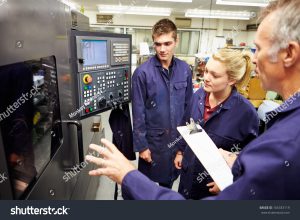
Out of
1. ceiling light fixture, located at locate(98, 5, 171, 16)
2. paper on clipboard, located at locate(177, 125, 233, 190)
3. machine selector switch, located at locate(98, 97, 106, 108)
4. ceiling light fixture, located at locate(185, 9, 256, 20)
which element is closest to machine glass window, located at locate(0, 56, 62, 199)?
machine selector switch, located at locate(98, 97, 106, 108)

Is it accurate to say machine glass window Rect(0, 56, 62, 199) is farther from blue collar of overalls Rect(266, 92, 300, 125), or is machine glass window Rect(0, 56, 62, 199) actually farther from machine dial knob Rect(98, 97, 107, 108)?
blue collar of overalls Rect(266, 92, 300, 125)

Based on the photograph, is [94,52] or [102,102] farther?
[102,102]

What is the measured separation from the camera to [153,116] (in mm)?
1804

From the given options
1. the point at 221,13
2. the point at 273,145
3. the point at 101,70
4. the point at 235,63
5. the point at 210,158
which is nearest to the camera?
the point at 273,145

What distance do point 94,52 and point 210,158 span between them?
858mm

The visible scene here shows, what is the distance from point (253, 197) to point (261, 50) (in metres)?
0.49

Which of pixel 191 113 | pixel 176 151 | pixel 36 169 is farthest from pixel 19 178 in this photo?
pixel 176 151

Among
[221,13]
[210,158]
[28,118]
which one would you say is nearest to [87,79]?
[28,118]

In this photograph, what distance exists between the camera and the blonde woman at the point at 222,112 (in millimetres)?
1348

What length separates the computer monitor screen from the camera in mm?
1136

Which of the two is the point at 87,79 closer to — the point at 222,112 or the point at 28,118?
the point at 28,118

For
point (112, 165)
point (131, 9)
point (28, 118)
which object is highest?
point (131, 9)

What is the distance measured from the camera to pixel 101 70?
1280 millimetres

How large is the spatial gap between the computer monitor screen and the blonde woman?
0.71m
